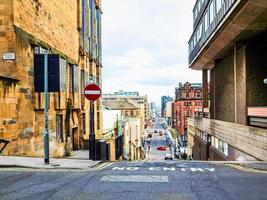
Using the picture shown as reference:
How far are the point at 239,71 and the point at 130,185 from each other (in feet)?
76.2

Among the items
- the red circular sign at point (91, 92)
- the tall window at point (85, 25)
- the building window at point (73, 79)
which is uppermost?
the tall window at point (85, 25)

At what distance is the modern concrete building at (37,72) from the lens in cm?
1522

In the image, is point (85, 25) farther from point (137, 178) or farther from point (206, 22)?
point (137, 178)

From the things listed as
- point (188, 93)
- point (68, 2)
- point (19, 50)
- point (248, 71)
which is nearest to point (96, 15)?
point (68, 2)

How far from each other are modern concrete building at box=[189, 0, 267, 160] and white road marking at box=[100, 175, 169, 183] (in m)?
12.6

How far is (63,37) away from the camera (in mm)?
25797

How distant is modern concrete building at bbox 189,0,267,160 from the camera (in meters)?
22.0

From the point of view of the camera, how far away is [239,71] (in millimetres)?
29641

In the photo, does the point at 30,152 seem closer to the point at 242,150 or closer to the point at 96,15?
the point at 242,150

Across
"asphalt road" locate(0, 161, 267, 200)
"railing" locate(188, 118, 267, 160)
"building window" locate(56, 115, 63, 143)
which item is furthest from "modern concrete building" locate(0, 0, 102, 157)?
"railing" locate(188, 118, 267, 160)

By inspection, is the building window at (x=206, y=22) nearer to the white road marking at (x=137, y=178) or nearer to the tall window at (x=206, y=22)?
the tall window at (x=206, y=22)

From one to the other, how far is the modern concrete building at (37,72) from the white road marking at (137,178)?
495 centimetres

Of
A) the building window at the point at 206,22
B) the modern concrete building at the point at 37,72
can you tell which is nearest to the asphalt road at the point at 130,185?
the modern concrete building at the point at 37,72

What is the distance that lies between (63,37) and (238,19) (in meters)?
11.7
